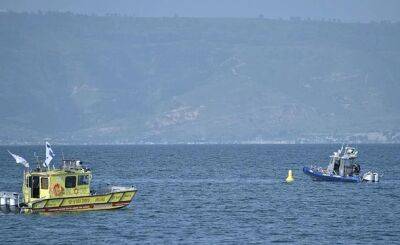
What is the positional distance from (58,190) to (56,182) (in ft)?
2.33

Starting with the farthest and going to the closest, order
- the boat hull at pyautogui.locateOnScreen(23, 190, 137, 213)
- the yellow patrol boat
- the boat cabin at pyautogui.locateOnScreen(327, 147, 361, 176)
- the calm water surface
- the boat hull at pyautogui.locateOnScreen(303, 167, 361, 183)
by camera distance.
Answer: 1. the boat cabin at pyautogui.locateOnScreen(327, 147, 361, 176)
2. the boat hull at pyautogui.locateOnScreen(303, 167, 361, 183)
3. the boat hull at pyautogui.locateOnScreen(23, 190, 137, 213)
4. the yellow patrol boat
5. the calm water surface

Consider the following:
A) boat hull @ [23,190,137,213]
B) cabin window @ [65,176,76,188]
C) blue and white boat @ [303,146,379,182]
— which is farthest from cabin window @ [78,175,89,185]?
blue and white boat @ [303,146,379,182]

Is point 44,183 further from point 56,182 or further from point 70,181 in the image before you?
point 70,181

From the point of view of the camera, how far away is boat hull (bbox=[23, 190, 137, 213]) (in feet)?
286

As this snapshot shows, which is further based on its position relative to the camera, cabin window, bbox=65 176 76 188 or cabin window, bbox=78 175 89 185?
cabin window, bbox=78 175 89 185

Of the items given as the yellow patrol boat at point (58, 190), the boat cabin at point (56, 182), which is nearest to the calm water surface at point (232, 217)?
the yellow patrol boat at point (58, 190)

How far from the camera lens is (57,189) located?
87.1 metres

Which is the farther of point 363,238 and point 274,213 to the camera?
point 274,213

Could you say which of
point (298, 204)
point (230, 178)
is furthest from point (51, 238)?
point (230, 178)

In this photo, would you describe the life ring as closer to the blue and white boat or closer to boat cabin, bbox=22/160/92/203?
boat cabin, bbox=22/160/92/203

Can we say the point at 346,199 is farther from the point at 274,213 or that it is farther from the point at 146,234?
the point at 146,234

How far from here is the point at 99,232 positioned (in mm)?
80812

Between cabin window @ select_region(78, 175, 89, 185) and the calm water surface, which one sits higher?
cabin window @ select_region(78, 175, 89, 185)

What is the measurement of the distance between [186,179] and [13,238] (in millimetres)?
69899
